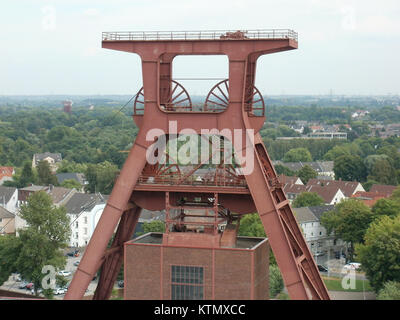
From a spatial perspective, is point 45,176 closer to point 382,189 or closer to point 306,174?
A: point 306,174

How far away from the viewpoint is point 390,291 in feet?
205

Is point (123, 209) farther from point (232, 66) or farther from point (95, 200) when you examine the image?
point (95, 200)

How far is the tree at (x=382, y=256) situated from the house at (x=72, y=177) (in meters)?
75.7

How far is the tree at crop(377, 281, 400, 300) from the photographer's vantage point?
61.4 m

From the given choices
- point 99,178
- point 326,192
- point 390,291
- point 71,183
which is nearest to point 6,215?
point 71,183

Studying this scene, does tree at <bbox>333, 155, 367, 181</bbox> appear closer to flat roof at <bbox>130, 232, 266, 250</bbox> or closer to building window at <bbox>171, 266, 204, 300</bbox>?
flat roof at <bbox>130, 232, 266, 250</bbox>

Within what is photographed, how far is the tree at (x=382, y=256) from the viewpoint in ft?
224

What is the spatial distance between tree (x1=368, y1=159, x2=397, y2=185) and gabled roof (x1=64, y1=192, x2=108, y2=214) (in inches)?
2469

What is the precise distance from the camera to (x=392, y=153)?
176m

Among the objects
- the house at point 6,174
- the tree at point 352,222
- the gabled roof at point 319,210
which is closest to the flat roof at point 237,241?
the tree at point 352,222

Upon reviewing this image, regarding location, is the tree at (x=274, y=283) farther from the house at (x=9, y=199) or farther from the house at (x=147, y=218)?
the house at (x=9, y=199)

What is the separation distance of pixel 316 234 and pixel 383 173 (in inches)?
2125
